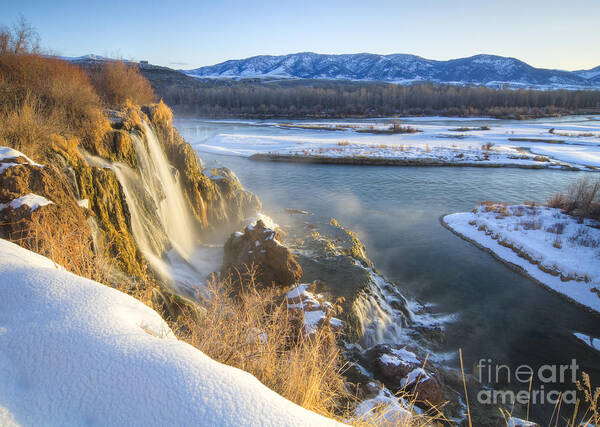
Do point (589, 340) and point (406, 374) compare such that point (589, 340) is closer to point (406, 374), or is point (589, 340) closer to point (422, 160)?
point (406, 374)

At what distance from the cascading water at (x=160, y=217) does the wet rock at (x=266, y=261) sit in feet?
4.43

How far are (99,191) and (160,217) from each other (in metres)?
3.25

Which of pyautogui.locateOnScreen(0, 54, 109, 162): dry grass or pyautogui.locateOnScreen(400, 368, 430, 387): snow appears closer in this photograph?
pyautogui.locateOnScreen(400, 368, 430, 387): snow

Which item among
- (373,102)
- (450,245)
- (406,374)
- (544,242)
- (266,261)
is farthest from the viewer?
(373,102)

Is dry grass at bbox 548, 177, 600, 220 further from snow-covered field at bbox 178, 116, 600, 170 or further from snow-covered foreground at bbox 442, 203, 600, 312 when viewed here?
snow-covered field at bbox 178, 116, 600, 170

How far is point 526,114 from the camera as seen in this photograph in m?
82.9

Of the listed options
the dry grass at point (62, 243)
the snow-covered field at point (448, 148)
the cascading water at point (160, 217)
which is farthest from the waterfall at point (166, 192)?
the snow-covered field at point (448, 148)

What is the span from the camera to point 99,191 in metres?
7.02

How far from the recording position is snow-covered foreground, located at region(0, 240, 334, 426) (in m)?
1.72

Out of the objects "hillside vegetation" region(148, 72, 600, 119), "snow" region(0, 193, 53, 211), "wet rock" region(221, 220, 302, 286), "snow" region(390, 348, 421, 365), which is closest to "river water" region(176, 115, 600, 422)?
"snow" region(390, 348, 421, 365)

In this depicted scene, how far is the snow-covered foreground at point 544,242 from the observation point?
11.8m

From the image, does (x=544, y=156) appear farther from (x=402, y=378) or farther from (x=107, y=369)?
(x=107, y=369)

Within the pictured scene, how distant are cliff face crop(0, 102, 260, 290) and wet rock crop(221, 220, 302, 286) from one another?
7.42 ft

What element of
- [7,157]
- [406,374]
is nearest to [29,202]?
[7,157]
